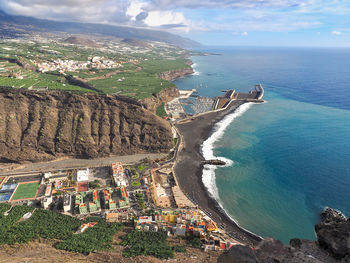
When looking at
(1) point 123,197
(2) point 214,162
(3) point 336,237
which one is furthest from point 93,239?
(2) point 214,162

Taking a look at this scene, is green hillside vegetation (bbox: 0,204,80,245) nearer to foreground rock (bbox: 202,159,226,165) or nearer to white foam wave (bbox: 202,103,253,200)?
white foam wave (bbox: 202,103,253,200)

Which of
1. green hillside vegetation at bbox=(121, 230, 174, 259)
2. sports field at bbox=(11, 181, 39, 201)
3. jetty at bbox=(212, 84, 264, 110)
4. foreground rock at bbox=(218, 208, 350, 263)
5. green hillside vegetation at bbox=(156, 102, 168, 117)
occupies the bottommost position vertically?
sports field at bbox=(11, 181, 39, 201)

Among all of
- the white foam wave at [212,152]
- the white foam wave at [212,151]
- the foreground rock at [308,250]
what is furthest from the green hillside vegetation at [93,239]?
the white foam wave at [212,151]

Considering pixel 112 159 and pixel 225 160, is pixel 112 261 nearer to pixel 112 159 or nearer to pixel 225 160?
pixel 112 159

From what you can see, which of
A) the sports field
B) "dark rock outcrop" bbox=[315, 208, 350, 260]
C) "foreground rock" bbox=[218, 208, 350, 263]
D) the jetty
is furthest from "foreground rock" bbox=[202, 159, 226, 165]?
the jetty

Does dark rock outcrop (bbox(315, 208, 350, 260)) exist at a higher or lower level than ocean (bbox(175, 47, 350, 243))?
higher

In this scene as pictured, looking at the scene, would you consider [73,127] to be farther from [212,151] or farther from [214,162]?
[212,151]

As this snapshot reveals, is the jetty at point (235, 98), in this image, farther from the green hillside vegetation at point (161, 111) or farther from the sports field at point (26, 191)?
the sports field at point (26, 191)
